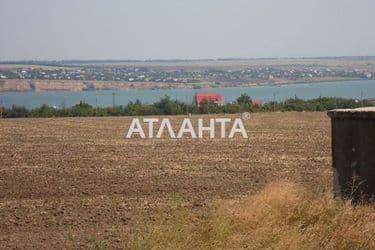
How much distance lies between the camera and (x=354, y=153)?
31.3 feet

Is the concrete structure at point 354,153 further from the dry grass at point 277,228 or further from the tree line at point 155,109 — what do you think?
the tree line at point 155,109

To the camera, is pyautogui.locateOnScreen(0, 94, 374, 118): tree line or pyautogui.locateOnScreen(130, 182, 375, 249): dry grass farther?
pyautogui.locateOnScreen(0, 94, 374, 118): tree line

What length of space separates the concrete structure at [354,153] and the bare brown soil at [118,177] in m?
3.56

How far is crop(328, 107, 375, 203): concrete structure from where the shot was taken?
9.25 meters

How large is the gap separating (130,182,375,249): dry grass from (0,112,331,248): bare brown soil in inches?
73.4

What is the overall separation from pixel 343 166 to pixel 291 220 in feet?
6.57

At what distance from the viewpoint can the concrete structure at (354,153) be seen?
9.25 metres

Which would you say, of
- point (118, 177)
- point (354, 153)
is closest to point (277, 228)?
point (354, 153)

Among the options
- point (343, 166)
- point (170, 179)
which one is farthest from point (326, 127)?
point (343, 166)

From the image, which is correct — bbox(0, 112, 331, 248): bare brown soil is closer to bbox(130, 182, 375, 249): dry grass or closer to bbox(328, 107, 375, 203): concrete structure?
bbox(130, 182, 375, 249): dry grass

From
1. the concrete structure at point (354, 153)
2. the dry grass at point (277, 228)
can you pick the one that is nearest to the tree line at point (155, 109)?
the concrete structure at point (354, 153)

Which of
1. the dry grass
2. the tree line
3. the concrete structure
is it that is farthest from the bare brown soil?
the tree line

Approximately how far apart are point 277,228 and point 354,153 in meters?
2.51

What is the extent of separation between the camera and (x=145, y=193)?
48.1 ft
